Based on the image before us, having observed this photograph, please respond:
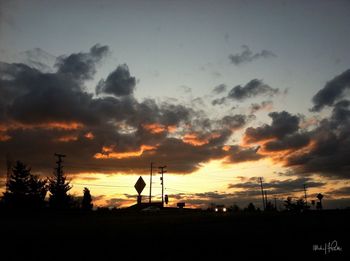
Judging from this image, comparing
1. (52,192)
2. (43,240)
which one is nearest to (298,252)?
(43,240)

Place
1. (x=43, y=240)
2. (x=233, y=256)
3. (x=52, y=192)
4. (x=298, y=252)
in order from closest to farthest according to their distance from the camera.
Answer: (x=233, y=256) < (x=298, y=252) < (x=43, y=240) < (x=52, y=192)

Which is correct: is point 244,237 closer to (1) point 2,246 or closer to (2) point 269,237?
(2) point 269,237

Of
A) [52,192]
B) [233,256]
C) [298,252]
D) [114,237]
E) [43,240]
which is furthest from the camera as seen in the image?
[52,192]

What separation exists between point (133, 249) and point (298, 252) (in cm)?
463

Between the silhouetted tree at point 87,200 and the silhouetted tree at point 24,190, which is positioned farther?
the silhouetted tree at point 87,200

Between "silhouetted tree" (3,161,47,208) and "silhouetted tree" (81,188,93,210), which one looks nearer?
"silhouetted tree" (3,161,47,208)

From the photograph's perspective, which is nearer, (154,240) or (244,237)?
(154,240)

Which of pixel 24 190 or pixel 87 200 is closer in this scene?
pixel 24 190

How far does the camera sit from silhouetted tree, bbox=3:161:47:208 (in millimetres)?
75188

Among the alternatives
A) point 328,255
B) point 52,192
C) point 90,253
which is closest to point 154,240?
point 90,253

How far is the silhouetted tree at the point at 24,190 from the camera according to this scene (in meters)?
75.2

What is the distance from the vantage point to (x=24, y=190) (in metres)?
78.2

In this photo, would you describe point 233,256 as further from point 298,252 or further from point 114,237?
point 114,237

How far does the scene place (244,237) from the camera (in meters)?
13.3
